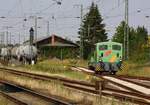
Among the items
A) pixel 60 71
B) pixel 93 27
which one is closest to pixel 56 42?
pixel 93 27

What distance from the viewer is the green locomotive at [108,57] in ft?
125

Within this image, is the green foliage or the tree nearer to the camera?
the green foliage

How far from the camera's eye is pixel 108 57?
38.4 metres

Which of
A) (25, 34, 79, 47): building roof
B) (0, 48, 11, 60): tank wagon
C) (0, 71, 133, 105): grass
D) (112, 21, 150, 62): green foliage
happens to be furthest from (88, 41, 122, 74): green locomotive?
(25, 34, 79, 47): building roof

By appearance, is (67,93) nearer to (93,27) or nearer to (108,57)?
(108,57)

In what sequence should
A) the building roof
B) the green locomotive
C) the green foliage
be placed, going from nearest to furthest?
1. the green locomotive
2. the green foliage
3. the building roof

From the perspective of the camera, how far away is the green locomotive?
37969mm

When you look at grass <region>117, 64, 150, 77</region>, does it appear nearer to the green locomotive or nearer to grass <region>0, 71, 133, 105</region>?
the green locomotive

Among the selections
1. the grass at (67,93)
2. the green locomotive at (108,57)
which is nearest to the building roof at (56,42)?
the green locomotive at (108,57)

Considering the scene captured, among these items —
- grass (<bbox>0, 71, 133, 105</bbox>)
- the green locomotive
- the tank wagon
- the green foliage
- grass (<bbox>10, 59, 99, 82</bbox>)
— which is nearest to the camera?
grass (<bbox>0, 71, 133, 105</bbox>)

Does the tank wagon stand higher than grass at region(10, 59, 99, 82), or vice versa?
the tank wagon

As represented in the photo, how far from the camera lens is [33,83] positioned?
2895cm

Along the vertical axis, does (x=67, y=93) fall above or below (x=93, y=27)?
below

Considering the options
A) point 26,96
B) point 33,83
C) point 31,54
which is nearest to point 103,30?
point 31,54
